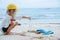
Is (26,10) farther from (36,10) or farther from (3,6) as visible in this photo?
(3,6)

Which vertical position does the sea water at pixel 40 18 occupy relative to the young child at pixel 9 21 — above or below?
below

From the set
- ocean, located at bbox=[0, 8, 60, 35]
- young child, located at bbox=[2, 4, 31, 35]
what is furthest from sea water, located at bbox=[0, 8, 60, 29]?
young child, located at bbox=[2, 4, 31, 35]

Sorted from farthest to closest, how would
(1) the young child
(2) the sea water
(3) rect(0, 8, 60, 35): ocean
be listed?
(2) the sea water
(3) rect(0, 8, 60, 35): ocean
(1) the young child

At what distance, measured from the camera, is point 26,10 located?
29.5 feet

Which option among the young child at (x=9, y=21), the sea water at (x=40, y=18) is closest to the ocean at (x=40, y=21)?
the sea water at (x=40, y=18)

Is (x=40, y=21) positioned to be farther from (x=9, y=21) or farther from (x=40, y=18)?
(x=9, y=21)

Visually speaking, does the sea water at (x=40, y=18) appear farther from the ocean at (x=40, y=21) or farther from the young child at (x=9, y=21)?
the young child at (x=9, y=21)

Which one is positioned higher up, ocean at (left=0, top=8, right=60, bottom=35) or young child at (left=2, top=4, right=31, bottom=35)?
young child at (left=2, top=4, right=31, bottom=35)

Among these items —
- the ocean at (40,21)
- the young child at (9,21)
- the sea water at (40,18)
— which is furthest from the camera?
the sea water at (40,18)

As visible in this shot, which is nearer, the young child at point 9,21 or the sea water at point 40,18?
the young child at point 9,21

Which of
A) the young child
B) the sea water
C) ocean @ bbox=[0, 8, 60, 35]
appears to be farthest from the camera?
the sea water

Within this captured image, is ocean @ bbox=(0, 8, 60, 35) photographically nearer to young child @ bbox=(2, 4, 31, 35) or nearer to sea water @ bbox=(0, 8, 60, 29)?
sea water @ bbox=(0, 8, 60, 29)

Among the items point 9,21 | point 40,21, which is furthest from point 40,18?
point 9,21

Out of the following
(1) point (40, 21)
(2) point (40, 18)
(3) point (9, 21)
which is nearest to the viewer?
(3) point (9, 21)
